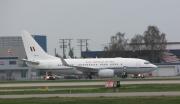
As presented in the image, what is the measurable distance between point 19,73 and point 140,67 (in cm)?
4003

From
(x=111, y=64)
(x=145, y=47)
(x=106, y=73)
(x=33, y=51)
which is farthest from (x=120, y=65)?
(x=145, y=47)

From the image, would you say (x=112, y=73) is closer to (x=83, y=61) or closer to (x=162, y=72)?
(x=83, y=61)

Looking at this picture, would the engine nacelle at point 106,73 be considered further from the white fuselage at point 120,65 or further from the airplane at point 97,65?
the white fuselage at point 120,65

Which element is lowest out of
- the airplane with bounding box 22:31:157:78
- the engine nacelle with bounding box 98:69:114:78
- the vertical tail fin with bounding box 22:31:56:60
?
the engine nacelle with bounding box 98:69:114:78

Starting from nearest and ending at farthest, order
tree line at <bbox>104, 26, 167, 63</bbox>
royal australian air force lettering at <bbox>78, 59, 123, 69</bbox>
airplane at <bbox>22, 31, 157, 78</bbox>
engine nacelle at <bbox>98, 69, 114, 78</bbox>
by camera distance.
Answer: engine nacelle at <bbox>98, 69, 114, 78</bbox> → airplane at <bbox>22, 31, 157, 78</bbox> → royal australian air force lettering at <bbox>78, 59, 123, 69</bbox> → tree line at <bbox>104, 26, 167, 63</bbox>

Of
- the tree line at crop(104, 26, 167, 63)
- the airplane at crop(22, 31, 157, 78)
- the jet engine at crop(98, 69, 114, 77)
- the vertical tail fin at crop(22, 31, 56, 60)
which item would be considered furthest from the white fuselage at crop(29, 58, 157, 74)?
the tree line at crop(104, 26, 167, 63)

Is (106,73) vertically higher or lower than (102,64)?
lower

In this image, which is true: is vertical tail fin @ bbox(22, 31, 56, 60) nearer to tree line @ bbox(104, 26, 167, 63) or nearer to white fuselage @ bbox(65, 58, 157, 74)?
white fuselage @ bbox(65, 58, 157, 74)

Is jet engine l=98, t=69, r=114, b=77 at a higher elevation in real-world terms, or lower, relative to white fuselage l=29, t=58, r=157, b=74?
lower

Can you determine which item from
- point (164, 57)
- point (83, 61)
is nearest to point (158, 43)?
point (164, 57)

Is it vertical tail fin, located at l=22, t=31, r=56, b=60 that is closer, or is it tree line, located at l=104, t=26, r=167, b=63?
vertical tail fin, located at l=22, t=31, r=56, b=60

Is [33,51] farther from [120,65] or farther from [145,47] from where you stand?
[145,47]

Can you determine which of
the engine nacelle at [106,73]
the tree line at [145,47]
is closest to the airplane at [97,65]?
the engine nacelle at [106,73]

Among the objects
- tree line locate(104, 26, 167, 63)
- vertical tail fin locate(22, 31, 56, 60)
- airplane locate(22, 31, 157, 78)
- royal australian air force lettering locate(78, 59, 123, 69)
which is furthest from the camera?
tree line locate(104, 26, 167, 63)
